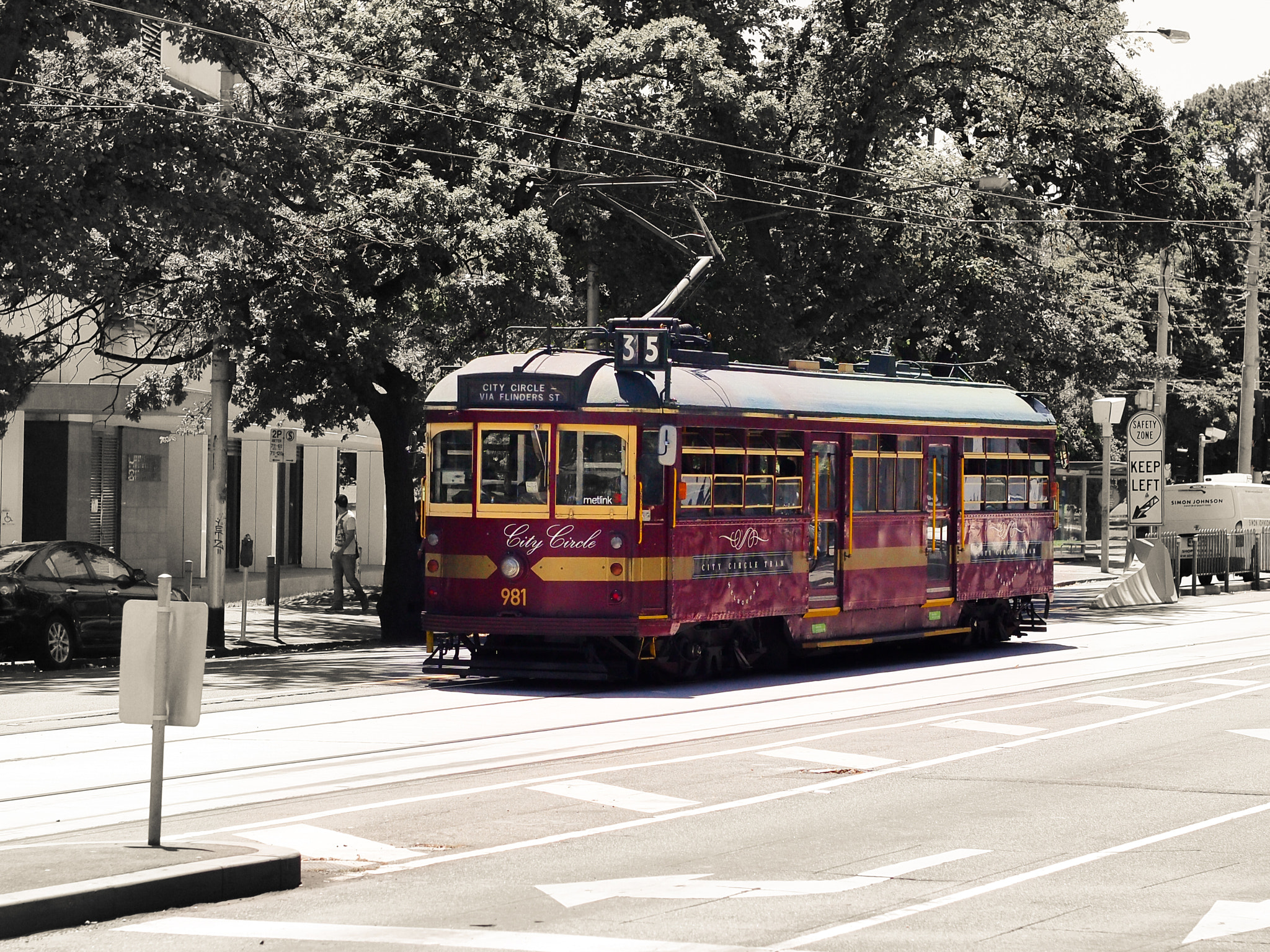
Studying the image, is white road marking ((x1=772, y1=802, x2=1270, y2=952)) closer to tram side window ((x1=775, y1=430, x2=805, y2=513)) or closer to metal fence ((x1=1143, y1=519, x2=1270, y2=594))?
tram side window ((x1=775, y1=430, x2=805, y2=513))

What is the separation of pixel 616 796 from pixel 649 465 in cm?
692

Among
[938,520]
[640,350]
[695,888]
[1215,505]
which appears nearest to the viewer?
A: [695,888]

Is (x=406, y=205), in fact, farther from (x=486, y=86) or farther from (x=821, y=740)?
(x=821, y=740)

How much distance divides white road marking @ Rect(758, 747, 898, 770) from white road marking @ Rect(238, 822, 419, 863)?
4223mm

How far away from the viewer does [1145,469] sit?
3322 cm

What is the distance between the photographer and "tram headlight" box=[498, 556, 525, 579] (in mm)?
17547

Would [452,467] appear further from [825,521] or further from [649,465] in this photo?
[825,521]

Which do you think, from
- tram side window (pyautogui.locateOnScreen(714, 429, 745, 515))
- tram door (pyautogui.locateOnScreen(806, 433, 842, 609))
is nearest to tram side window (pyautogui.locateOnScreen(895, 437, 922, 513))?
tram door (pyautogui.locateOnScreen(806, 433, 842, 609))

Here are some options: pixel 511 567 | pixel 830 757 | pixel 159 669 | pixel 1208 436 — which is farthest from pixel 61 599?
pixel 1208 436

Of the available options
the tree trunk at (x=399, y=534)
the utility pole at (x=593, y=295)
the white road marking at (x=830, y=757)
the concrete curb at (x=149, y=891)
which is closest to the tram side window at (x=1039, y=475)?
the utility pole at (x=593, y=295)

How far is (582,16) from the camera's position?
87.0 feet

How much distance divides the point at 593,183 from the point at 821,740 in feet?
39.1

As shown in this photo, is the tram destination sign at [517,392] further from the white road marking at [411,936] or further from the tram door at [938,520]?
the white road marking at [411,936]

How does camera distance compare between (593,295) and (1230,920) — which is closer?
(1230,920)
